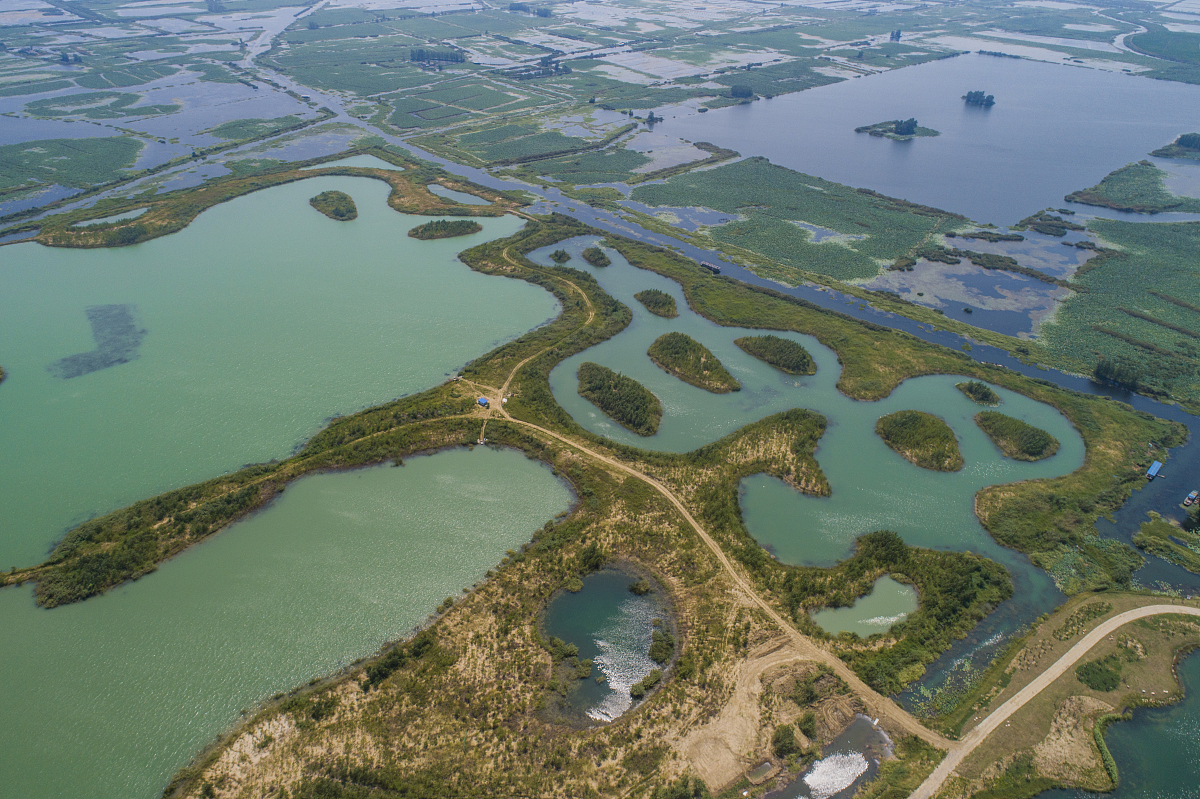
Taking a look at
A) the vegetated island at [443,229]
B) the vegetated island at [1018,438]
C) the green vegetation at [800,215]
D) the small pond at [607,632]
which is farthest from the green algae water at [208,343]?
the vegetated island at [1018,438]

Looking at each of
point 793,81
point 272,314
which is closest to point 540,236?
point 272,314

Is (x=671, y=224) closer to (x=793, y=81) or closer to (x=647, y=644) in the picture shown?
(x=647, y=644)

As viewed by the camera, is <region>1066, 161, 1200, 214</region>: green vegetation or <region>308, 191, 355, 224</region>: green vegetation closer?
<region>308, 191, 355, 224</region>: green vegetation

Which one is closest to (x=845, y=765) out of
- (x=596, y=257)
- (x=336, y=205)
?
(x=596, y=257)

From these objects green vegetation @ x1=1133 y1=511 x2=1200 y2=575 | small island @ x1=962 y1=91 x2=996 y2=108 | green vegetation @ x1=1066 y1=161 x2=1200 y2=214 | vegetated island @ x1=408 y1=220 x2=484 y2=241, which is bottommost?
green vegetation @ x1=1133 y1=511 x2=1200 y2=575

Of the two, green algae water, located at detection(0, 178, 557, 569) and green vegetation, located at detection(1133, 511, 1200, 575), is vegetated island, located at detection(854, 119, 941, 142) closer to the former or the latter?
green algae water, located at detection(0, 178, 557, 569)

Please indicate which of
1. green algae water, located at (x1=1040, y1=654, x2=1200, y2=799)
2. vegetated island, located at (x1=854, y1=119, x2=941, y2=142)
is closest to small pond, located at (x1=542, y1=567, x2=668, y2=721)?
green algae water, located at (x1=1040, y1=654, x2=1200, y2=799)
